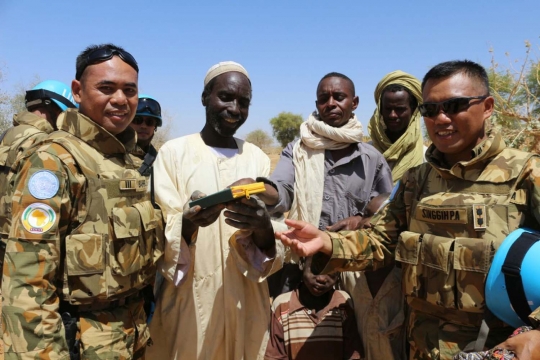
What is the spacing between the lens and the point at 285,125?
3903 cm

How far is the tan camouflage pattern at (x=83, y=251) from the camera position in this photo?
1.86 metres

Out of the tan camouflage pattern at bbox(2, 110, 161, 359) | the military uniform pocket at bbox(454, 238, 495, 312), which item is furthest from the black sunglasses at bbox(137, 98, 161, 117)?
the military uniform pocket at bbox(454, 238, 495, 312)

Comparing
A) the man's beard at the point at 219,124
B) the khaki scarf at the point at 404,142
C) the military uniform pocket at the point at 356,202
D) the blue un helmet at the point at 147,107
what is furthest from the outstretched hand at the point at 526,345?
the blue un helmet at the point at 147,107

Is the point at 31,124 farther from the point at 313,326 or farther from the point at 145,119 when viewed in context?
the point at 313,326

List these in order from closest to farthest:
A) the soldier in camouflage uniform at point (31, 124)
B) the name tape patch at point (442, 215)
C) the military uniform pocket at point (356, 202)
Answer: the name tape patch at point (442, 215)
the military uniform pocket at point (356, 202)
the soldier in camouflage uniform at point (31, 124)

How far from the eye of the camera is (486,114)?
2205 millimetres

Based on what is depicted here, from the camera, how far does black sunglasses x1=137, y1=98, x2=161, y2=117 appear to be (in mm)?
4230

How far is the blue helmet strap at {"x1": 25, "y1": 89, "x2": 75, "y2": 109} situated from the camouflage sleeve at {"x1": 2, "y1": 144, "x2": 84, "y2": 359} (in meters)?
2.60

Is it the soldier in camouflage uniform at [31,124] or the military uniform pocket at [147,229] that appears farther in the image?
the soldier in camouflage uniform at [31,124]

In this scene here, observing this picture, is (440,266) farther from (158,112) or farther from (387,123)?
(158,112)

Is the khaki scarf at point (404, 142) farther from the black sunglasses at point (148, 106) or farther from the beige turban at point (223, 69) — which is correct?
the black sunglasses at point (148, 106)

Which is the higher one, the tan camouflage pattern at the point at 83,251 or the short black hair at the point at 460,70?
the short black hair at the point at 460,70

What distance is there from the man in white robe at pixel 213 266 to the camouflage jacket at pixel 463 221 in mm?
855

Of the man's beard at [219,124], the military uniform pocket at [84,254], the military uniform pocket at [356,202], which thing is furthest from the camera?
the military uniform pocket at [356,202]
